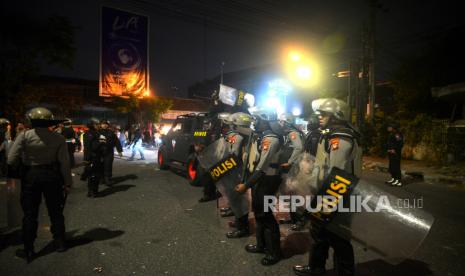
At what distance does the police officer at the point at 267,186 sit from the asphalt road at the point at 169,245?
218 millimetres

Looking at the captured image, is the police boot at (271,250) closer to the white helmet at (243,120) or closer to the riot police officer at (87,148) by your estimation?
the white helmet at (243,120)

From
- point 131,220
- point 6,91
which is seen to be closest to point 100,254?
point 131,220

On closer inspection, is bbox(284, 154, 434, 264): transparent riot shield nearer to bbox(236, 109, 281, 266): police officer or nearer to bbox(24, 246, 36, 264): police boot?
bbox(236, 109, 281, 266): police officer

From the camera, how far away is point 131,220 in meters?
5.68

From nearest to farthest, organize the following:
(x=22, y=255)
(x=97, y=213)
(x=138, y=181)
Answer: (x=22, y=255), (x=97, y=213), (x=138, y=181)

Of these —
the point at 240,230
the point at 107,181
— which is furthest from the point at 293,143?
the point at 107,181

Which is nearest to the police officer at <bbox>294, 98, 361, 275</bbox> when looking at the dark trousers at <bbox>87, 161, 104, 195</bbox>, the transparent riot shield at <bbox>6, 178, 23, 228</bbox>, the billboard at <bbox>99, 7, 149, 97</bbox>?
the transparent riot shield at <bbox>6, 178, 23, 228</bbox>

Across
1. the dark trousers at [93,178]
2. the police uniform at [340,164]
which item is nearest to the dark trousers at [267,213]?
the police uniform at [340,164]

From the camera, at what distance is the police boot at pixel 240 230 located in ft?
15.9

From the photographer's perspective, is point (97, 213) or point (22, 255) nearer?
point (22, 255)

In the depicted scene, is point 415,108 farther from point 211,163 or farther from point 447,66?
point 211,163

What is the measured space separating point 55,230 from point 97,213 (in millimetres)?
1906

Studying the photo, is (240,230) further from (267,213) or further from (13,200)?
(13,200)

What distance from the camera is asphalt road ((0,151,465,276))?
12.3ft
